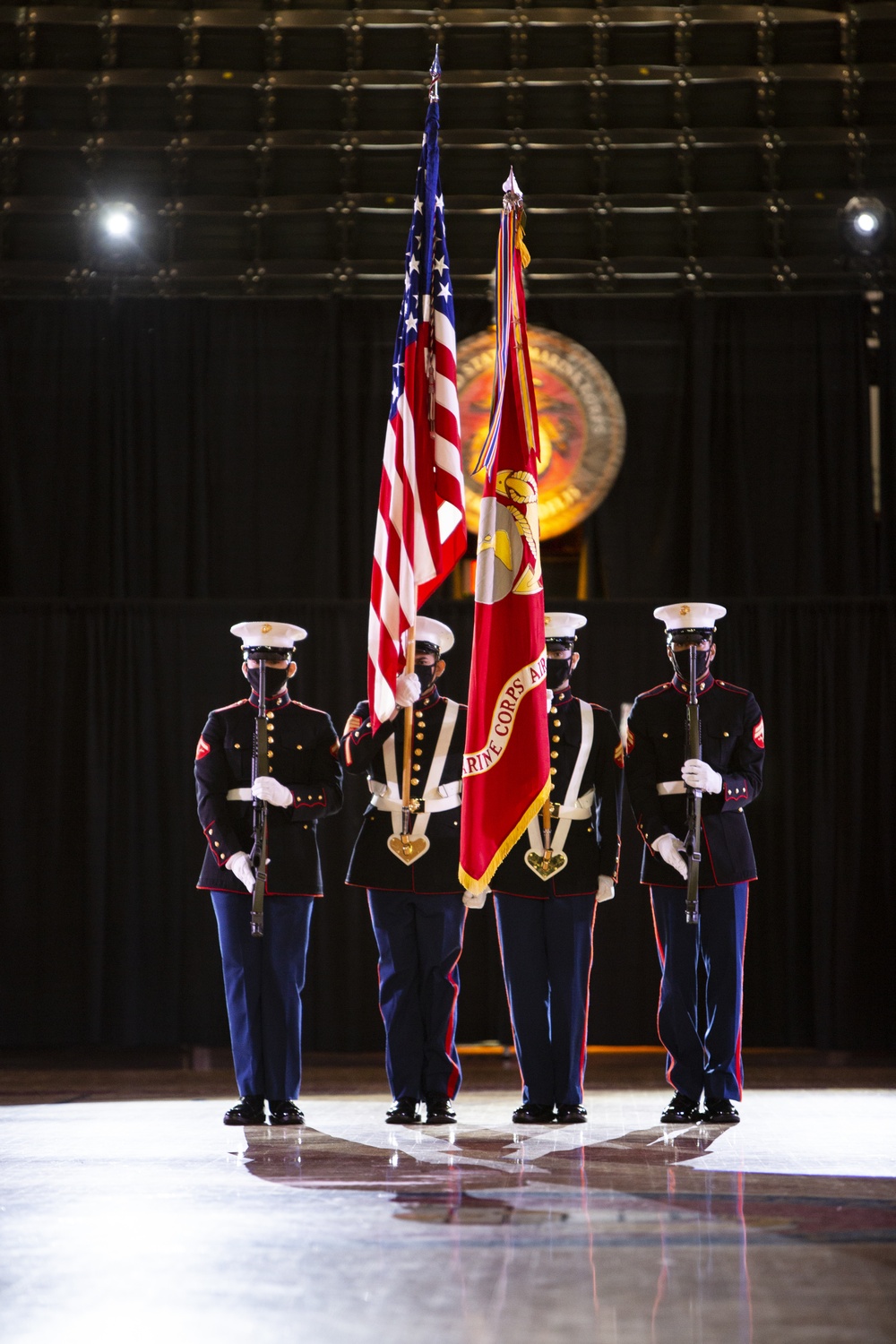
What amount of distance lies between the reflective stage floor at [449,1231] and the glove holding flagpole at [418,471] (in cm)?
117

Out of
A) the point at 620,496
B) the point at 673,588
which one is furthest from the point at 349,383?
the point at 673,588

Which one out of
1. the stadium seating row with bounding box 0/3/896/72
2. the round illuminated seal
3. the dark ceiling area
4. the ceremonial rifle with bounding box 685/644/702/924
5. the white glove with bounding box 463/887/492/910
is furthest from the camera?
the stadium seating row with bounding box 0/3/896/72

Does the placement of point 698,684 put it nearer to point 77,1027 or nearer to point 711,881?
point 711,881

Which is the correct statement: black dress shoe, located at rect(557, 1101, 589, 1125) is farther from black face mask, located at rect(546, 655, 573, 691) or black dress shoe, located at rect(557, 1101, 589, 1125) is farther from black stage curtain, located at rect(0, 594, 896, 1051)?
black stage curtain, located at rect(0, 594, 896, 1051)

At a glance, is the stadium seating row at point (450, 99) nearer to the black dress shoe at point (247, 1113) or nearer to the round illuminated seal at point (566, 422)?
the round illuminated seal at point (566, 422)

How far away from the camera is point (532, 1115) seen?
4371 mm

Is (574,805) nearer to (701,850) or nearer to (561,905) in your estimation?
(561,905)

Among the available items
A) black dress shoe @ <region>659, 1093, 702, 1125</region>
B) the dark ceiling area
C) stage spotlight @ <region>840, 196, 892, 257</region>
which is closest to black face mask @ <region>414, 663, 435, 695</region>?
black dress shoe @ <region>659, 1093, 702, 1125</region>

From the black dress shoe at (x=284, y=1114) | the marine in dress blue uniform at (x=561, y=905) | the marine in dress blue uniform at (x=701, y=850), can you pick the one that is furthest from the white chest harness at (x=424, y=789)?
the black dress shoe at (x=284, y=1114)

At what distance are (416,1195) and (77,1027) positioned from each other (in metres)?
3.34

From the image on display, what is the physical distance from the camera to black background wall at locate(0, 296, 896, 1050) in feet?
20.1

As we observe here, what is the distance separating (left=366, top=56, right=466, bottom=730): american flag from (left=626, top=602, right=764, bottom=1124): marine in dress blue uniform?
0.80 meters

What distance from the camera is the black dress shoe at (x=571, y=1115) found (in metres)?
4.33

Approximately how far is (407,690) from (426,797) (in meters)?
0.43
